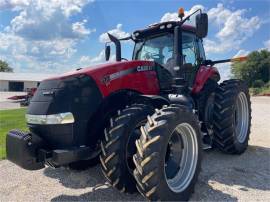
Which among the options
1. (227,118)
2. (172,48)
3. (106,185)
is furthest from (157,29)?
(106,185)

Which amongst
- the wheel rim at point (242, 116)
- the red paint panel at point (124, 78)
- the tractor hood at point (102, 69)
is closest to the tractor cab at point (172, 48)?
the red paint panel at point (124, 78)

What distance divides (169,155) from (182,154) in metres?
0.20

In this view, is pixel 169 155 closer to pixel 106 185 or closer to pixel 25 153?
pixel 106 185

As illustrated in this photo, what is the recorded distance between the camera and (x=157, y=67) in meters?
5.29

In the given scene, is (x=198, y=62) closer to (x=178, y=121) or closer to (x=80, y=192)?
(x=178, y=121)

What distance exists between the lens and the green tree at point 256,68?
167 ft

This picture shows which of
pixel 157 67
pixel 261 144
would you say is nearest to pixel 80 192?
pixel 157 67

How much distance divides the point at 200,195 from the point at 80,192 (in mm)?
1640

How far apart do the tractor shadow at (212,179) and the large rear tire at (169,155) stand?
31 cm

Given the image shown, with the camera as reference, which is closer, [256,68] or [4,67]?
[256,68]

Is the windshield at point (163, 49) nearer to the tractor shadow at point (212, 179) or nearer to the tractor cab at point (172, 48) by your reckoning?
the tractor cab at point (172, 48)

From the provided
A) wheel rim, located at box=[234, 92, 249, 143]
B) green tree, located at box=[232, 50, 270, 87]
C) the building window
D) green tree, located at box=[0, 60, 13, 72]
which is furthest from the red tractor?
green tree, located at box=[0, 60, 13, 72]

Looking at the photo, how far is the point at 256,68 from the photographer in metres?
52.8

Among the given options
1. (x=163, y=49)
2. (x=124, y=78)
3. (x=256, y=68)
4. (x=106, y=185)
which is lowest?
(x=106, y=185)
